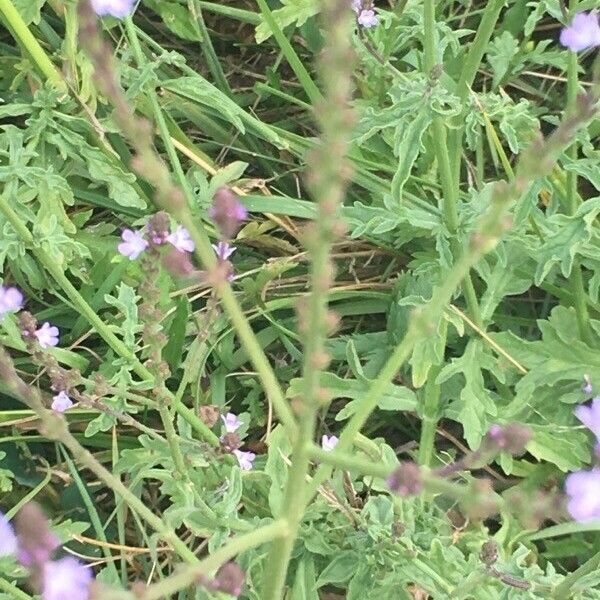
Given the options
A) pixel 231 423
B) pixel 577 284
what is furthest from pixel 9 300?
pixel 577 284

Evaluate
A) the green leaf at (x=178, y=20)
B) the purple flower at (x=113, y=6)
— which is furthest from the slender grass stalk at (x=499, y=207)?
the green leaf at (x=178, y=20)

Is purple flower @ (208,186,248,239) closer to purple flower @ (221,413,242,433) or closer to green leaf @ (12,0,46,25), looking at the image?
purple flower @ (221,413,242,433)

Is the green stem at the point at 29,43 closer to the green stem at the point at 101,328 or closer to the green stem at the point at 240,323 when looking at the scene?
the green stem at the point at 101,328

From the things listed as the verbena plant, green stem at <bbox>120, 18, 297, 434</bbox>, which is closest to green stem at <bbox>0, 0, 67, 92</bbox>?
the verbena plant

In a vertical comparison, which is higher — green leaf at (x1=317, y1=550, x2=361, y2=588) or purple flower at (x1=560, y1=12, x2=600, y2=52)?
purple flower at (x1=560, y1=12, x2=600, y2=52)

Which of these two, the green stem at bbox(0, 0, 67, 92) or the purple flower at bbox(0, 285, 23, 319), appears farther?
the green stem at bbox(0, 0, 67, 92)
